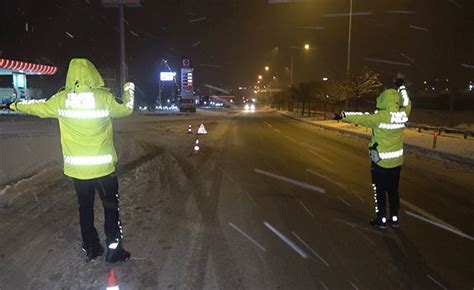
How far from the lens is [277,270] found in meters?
4.80

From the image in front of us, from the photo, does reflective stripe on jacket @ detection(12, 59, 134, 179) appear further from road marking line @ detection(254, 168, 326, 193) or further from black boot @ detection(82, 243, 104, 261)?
road marking line @ detection(254, 168, 326, 193)

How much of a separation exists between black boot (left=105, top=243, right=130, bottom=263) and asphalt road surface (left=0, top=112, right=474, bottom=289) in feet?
0.33

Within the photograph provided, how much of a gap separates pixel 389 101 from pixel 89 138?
397 centimetres

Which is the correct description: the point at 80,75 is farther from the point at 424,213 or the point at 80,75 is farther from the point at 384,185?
the point at 424,213

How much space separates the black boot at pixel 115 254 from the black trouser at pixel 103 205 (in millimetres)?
60

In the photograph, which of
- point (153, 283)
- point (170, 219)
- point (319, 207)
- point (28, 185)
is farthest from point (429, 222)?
point (28, 185)

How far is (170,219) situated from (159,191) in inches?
80.1

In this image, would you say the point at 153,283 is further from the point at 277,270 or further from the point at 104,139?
the point at 104,139

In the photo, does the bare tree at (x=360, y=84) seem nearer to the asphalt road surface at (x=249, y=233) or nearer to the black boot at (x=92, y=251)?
the asphalt road surface at (x=249, y=233)

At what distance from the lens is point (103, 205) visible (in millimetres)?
4953

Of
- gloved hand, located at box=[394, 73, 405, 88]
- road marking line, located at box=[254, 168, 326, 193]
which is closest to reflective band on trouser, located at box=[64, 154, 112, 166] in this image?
gloved hand, located at box=[394, 73, 405, 88]

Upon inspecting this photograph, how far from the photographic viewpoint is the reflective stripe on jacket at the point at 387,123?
6219 mm

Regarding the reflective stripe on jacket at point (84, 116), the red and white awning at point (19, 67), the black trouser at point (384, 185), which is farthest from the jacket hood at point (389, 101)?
the red and white awning at point (19, 67)

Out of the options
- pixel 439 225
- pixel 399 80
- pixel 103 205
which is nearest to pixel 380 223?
pixel 439 225
